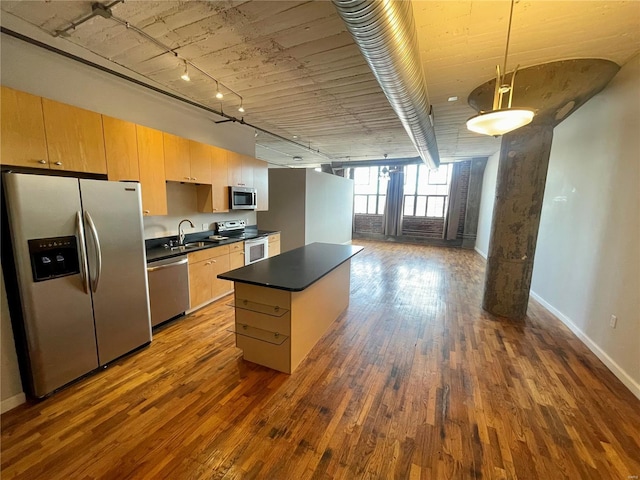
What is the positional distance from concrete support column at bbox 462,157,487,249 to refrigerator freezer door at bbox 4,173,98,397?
9.74 meters

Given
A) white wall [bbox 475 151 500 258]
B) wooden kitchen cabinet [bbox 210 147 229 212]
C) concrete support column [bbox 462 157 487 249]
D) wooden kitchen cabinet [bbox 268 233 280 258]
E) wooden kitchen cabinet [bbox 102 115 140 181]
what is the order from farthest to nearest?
concrete support column [bbox 462 157 487 249] < white wall [bbox 475 151 500 258] < wooden kitchen cabinet [bbox 268 233 280 258] < wooden kitchen cabinet [bbox 210 147 229 212] < wooden kitchen cabinet [bbox 102 115 140 181]

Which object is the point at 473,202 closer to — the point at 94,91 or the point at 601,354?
the point at 601,354

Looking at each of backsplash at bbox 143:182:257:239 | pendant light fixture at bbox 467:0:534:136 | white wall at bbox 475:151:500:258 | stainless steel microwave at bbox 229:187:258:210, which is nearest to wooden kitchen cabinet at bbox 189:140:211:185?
backsplash at bbox 143:182:257:239

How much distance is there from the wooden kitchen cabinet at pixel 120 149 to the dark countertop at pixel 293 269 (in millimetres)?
1569

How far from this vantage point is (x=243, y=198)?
173 inches

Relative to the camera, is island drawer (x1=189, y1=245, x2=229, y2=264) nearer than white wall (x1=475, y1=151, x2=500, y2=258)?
Yes

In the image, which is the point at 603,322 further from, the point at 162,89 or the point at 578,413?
the point at 162,89

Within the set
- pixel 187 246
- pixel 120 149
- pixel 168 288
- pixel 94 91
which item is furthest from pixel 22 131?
pixel 187 246

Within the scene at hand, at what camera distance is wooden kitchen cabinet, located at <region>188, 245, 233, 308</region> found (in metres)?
3.34

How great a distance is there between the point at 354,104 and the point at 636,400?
4203 mm

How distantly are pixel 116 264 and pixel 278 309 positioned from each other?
5.02ft

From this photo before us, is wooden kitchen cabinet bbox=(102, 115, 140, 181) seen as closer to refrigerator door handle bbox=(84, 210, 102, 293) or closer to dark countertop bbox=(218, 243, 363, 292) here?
refrigerator door handle bbox=(84, 210, 102, 293)

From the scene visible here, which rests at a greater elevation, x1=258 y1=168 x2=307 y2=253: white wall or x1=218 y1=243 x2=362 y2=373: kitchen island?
x1=258 y1=168 x2=307 y2=253: white wall

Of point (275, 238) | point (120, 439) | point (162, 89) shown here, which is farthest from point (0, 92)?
point (275, 238)
